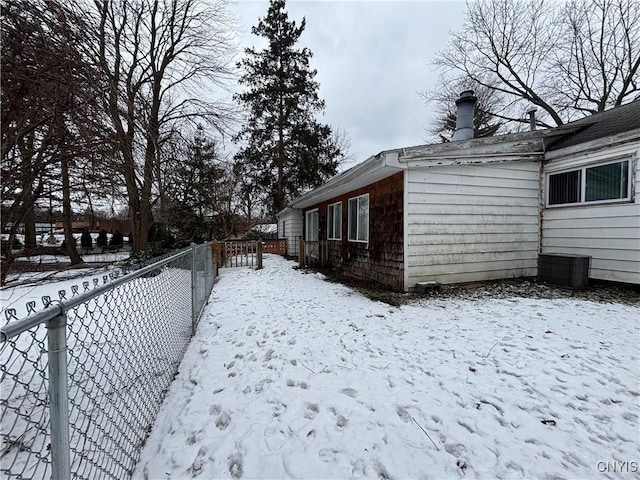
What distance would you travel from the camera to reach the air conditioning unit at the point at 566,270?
5336mm

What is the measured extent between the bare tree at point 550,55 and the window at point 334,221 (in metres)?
11.7

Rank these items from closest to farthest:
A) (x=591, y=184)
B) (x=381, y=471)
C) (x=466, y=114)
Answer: (x=381, y=471) < (x=591, y=184) < (x=466, y=114)

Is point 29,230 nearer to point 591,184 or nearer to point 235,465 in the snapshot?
point 235,465

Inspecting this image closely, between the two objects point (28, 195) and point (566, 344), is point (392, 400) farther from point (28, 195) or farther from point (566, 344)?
point (28, 195)

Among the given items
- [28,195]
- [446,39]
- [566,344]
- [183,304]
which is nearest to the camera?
[28,195]

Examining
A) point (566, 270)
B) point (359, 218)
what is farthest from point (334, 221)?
point (566, 270)

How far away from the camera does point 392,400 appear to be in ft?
7.61

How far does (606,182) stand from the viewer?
5.52 m

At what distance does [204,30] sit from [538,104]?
16.5 meters

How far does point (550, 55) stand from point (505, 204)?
46.1 ft

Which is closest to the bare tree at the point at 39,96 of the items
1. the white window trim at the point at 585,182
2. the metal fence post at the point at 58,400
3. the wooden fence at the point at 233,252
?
the metal fence post at the point at 58,400

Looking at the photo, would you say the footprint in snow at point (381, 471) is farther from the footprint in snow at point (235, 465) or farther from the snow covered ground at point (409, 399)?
the footprint in snow at point (235, 465)

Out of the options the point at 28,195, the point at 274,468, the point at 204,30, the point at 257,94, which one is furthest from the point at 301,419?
the point at 257,94

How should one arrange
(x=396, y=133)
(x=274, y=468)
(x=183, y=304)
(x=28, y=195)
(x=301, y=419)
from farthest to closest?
(x=396, y=133), (x=183, y=304), (x=301, y=419), (x=28, y=195), (x=274, y=468)
